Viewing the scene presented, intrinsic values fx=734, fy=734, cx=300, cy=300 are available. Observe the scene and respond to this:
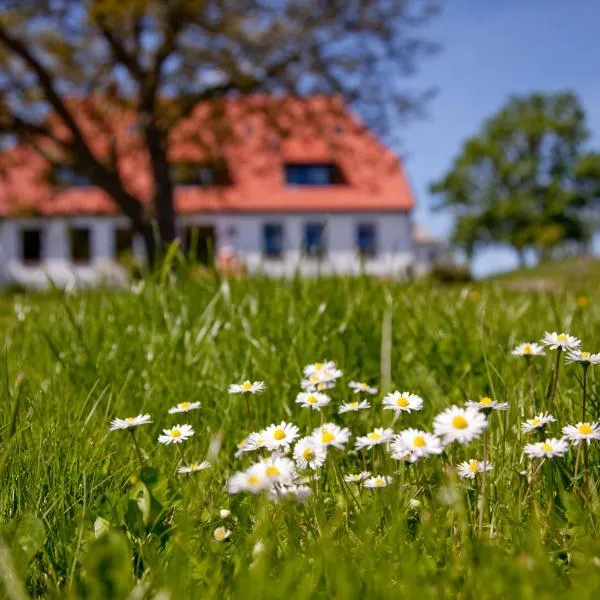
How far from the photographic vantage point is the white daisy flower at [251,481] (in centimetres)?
131

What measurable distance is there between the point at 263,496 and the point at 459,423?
0.40 metres

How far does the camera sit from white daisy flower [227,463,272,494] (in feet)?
4.31

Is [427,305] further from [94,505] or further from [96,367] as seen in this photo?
[94,505]

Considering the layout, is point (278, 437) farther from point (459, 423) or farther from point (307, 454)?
point (459, 423)

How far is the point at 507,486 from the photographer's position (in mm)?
1728

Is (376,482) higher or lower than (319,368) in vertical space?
lower

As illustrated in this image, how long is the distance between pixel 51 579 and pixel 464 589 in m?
0.81

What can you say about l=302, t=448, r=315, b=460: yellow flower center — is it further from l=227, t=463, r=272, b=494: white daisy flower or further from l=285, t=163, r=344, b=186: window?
l=285, t=163, r=344, b=186: window

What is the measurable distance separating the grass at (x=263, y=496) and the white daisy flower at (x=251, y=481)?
0.22ft

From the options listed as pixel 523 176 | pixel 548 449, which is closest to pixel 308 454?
pixel 548 449

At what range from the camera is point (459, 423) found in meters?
1.42

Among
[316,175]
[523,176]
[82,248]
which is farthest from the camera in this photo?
[523,176]

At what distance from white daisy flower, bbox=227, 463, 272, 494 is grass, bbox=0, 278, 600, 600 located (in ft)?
0.22

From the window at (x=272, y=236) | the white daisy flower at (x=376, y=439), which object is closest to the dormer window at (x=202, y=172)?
the window at (x=272, y=236)
